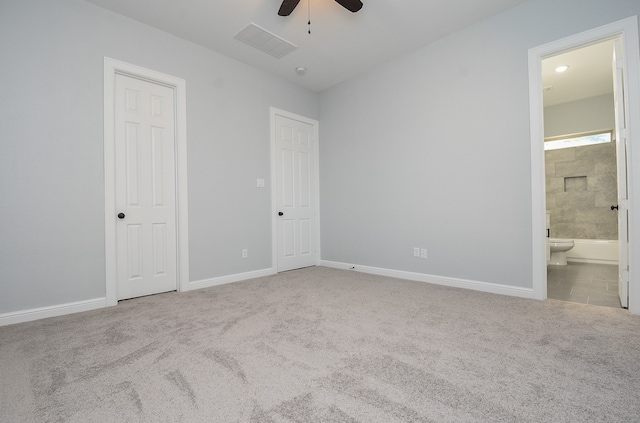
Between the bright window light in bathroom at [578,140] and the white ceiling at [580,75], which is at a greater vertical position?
the white ceiling at [580,75]

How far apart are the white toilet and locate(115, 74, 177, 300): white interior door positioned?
600 cm

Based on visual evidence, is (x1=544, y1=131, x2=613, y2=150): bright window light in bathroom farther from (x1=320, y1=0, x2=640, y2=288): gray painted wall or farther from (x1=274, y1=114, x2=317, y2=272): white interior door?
(x1=274, y1=114, x2=317, y2=272): white interior door

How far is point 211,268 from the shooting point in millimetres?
3633

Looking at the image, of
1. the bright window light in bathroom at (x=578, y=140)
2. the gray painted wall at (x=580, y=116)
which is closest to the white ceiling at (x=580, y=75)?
the gray painted wall at (x=580, y=116)

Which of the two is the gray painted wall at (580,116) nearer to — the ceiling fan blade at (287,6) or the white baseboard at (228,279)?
the ceiling fan blade at (287,6)

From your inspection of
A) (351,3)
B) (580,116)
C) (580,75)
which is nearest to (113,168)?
(351,3)

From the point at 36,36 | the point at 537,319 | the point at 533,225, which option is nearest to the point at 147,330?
the point at 36,36

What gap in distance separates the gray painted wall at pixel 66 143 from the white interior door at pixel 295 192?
1.07 meters

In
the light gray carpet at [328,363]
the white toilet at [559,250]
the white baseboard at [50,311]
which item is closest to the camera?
the light gray carpet at [328,363]

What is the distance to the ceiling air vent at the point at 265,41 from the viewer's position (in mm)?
3247

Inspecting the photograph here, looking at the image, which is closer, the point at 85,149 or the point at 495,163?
the point at 85,149

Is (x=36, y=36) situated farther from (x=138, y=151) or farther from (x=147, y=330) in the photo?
(x=147, y=330)

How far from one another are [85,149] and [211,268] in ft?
5.94

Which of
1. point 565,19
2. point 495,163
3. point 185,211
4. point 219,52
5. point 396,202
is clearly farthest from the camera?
point 396,202
